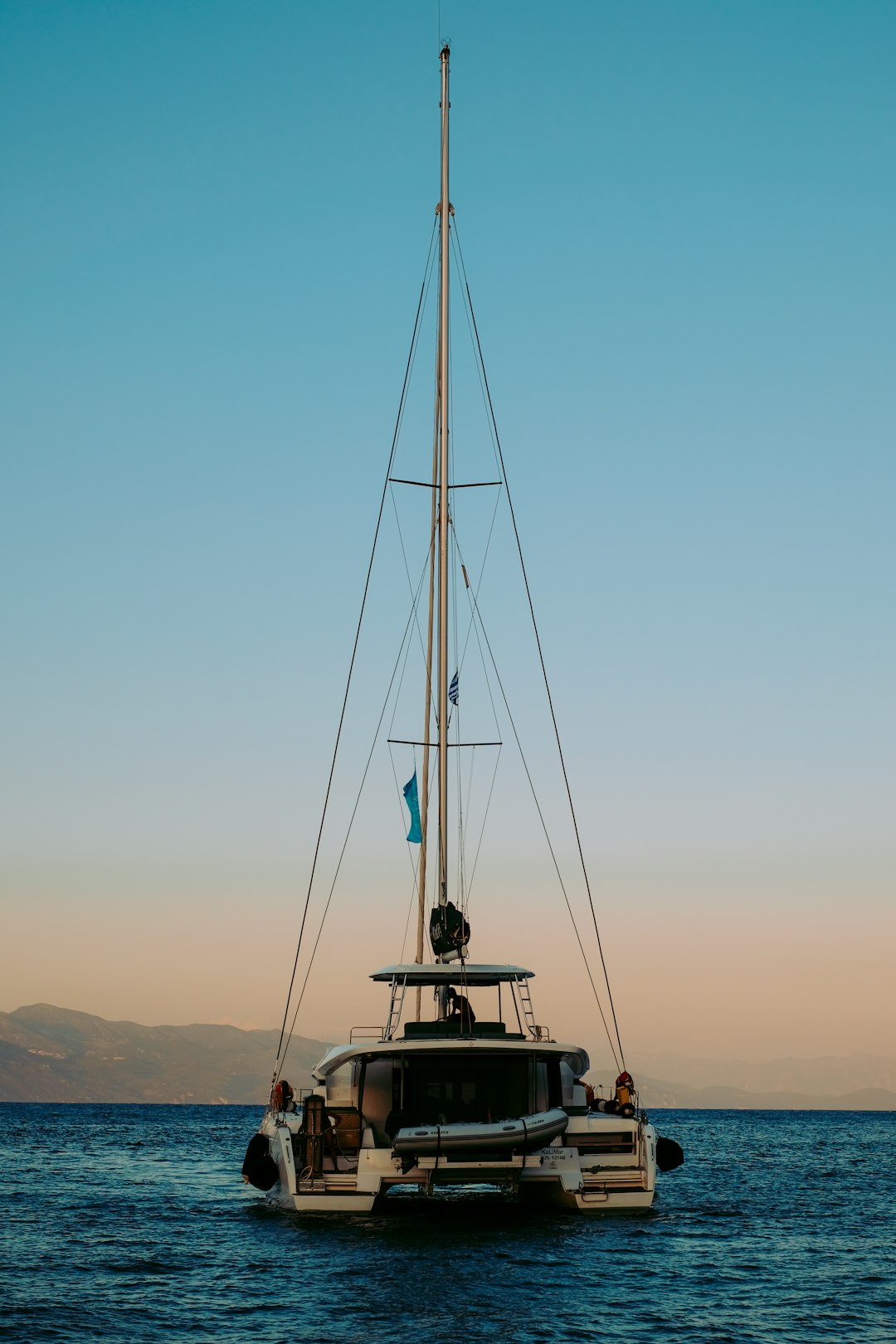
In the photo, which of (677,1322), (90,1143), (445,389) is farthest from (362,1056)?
(90,1143)

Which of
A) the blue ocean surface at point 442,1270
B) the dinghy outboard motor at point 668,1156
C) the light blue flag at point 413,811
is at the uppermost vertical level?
the light blue flag at point 413,811

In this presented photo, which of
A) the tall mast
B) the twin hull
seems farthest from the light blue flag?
the twin hull

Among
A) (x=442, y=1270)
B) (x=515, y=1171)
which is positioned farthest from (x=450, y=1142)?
(x=442, y=1270)

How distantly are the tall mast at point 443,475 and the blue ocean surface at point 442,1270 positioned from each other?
7216 millimetres

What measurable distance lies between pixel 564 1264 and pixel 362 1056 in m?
4.79

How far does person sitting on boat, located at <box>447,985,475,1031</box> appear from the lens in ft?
77.3

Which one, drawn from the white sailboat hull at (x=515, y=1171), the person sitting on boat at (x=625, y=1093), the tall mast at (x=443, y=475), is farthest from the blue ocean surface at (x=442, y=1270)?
the tall mast at (x=443, y=475)

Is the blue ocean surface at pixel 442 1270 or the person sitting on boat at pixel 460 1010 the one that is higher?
the person sitting on boat at pixel 460 1010

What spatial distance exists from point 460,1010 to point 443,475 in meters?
11.0

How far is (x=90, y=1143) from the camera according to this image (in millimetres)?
59875

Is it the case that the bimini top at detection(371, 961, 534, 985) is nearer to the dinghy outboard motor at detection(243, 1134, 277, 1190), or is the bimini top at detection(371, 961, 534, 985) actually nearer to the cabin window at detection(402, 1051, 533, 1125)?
the cabin window at detection(402, 1051, 533, 1125)

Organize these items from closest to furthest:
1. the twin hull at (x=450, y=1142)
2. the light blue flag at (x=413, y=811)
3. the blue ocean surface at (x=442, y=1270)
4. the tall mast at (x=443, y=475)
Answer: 1. the blue ocean surface at (x=442, y=1270)
2. the twin hull at (x=450, y=1142)
3. the tall mast at (x=443, y=475)
4. the light blue flag at (x=413, y=811)

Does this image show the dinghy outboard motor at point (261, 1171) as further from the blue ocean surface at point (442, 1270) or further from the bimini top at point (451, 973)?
the bimini top at point (451, 973)

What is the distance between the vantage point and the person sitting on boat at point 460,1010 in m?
23.6
